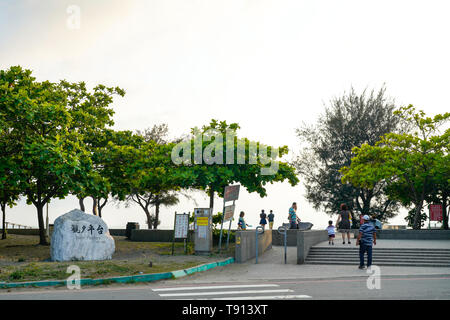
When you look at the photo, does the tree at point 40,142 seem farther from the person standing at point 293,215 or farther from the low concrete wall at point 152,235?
the person standing at point 293,215

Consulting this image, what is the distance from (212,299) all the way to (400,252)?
515 inches

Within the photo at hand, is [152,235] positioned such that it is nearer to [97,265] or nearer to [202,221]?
[202,221]

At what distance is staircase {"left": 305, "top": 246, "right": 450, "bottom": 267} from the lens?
63.1 feet

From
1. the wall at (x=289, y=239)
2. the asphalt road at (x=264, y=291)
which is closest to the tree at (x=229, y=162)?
the wall at (x=289, y=239)

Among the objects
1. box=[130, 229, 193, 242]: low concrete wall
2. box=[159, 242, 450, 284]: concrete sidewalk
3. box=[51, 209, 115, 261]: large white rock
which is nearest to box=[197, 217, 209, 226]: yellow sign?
box=[159, 242, 450, 284]: concrete sidewalk

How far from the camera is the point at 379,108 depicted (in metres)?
44.8

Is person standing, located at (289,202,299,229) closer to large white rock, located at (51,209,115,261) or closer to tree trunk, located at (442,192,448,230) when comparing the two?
large white rock, located at (51,209,115,261)

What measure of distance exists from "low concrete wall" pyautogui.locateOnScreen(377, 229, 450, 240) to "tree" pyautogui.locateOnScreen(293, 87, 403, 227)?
11.3 meters

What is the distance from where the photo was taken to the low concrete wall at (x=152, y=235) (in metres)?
32.4

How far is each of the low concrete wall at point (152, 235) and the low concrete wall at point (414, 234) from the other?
14.6m

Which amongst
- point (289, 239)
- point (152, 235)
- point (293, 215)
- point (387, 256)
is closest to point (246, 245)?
point (293, 215)

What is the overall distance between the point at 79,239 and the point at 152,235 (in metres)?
13.1

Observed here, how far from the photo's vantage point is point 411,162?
34844 mm

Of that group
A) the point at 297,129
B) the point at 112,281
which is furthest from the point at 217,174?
the point at 297,129
